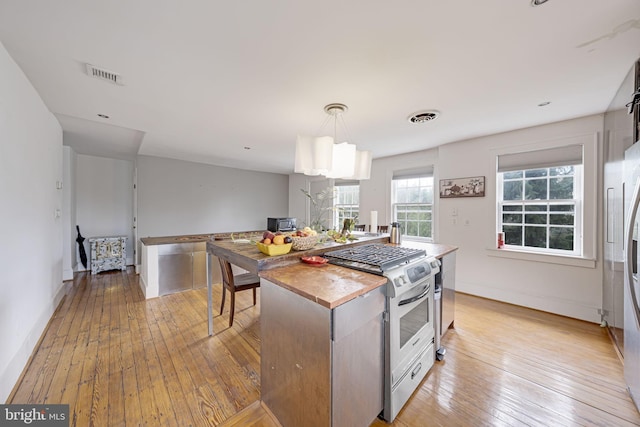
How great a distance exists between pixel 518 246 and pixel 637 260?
207 centimetres

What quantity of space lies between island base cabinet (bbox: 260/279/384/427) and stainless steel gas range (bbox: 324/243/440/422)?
0.06m

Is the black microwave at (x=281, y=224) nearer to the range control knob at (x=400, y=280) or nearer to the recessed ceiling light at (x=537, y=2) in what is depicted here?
the range control knob at (x=400, y=280)

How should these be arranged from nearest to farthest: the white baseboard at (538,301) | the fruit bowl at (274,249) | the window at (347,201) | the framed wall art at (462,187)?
the fruit bowl at (274,249) → the white baseboard at (538,301) → the framed wall art at (462,187) → the window at (347,201)

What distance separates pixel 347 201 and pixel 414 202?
5.56 feet

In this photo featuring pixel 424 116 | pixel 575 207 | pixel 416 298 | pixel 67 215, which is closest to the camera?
pixel 416 298

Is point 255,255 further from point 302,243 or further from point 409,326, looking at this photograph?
point 409,326

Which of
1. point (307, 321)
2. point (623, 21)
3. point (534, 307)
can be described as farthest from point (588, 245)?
point (307, 321)

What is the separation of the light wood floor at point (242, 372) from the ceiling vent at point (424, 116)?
237cm

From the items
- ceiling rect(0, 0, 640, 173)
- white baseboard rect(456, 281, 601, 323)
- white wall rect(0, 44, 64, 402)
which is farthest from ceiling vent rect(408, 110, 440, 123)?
white wall rect(0, 44, 64, 402)

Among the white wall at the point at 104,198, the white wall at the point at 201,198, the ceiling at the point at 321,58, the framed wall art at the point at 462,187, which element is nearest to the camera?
the ceiling at the point at 321,58

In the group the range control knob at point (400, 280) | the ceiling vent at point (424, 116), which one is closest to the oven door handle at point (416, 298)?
the range control knob at point (400, 280)

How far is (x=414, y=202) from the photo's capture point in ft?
14.3

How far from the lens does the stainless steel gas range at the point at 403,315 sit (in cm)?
137

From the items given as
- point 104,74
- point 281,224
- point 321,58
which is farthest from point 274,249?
point 281,224
